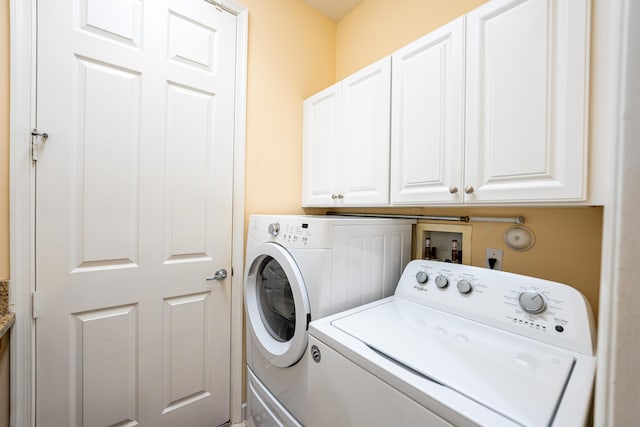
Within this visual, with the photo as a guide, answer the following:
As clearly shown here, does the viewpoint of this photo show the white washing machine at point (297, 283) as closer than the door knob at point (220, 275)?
Yes

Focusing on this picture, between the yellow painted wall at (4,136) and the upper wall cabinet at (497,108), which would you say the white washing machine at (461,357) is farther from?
the yellow painted wall at (4,136)

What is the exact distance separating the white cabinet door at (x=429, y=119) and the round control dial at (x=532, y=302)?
0.42 m

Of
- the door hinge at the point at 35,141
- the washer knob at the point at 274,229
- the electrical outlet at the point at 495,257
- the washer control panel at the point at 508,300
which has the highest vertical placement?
the door hinge at the point at 35,141

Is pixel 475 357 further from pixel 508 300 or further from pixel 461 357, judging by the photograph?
pixel 508 300

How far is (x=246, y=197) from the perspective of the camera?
1.71 meters

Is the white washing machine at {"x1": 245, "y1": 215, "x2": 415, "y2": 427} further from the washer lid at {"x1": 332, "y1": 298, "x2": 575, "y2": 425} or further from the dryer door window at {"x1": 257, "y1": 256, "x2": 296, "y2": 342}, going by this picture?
the washer lid at {"x1": 332, "y1": 298, "x2": 575, "y2": 425}

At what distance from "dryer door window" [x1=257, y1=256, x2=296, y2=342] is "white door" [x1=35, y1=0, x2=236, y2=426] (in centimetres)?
24

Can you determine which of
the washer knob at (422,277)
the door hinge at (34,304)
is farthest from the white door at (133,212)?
the washer knob at (422,277)

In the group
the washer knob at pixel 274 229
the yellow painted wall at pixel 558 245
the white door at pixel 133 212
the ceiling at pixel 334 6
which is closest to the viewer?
the yellow painted wall at pixel 558 245

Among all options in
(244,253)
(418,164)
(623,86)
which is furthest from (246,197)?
(623,86)

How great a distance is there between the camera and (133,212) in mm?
1324

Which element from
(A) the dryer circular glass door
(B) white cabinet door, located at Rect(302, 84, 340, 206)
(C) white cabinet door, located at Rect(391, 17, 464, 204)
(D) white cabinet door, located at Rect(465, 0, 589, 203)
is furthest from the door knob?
(D) white cabinet door, located at Rect(465, 0, 589, 203)

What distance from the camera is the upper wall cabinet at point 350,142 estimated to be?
138 centimetres

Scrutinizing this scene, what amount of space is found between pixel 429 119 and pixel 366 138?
1.15ft
